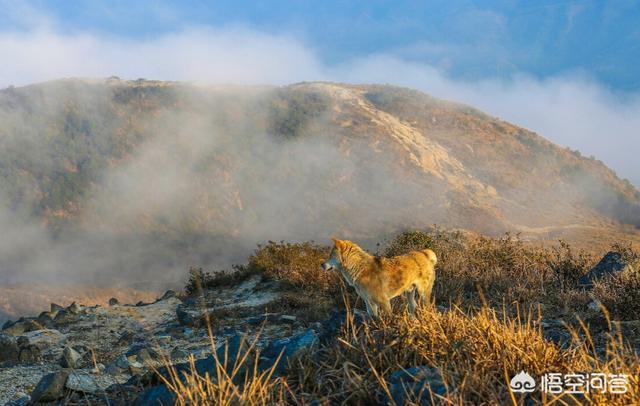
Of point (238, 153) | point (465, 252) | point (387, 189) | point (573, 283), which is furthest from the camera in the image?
point (238, 153)

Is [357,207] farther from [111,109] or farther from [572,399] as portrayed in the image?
[572,399]

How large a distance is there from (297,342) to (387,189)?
164ft

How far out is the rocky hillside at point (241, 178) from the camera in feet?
152

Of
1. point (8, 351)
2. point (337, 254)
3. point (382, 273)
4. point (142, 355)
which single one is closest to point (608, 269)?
point (382, 273)

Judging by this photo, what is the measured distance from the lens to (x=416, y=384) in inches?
147

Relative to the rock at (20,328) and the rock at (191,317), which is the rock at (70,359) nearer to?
the rock at (191,317)

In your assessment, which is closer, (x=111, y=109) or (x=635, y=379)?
(x=635, y=379)

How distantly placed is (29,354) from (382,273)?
6568 millimetres

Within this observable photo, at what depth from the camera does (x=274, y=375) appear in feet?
14.7

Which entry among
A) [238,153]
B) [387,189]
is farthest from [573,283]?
[238,153]

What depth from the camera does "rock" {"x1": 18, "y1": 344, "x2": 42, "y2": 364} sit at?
393 inches

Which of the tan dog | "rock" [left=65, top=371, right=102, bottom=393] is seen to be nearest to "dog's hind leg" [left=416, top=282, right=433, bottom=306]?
the tan dog

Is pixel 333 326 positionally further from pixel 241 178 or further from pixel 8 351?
pixel 241 178

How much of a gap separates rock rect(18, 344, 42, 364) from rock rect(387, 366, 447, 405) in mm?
8140
